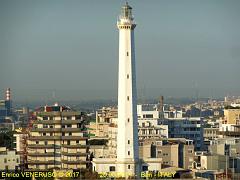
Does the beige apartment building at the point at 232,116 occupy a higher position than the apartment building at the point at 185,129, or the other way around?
the beige apartment building at the point at 232,116

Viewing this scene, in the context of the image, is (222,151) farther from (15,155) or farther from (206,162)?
(15,155)

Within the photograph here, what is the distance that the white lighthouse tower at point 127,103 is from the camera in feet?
100

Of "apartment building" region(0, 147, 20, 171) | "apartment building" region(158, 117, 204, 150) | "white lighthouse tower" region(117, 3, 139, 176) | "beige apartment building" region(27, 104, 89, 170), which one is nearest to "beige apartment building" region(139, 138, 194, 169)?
"beige apartment building" region(27, 104, 89, 170)

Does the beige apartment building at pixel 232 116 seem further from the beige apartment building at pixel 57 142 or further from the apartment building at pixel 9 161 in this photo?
the apartment building at pixel 9 161

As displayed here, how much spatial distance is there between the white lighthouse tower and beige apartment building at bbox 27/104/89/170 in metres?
4.04

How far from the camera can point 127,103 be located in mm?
30547

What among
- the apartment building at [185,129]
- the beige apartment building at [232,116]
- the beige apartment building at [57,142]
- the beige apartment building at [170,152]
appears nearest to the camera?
the beige apartment building at [57,142]

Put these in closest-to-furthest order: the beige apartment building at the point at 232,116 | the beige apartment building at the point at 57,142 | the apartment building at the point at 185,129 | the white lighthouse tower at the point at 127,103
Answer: the white lighthouse tower at the point at 127,103, the beige apartment building at the point at 57,142, the apartment building at the point at 185,129, the beige apartment building at the point at 232,116

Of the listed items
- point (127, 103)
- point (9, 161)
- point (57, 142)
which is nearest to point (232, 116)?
point (57, 142)

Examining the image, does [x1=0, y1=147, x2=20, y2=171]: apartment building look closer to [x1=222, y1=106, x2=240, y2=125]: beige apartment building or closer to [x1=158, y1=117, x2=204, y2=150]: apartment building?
[x1=158, y1=117, x2=204, y2=150]: apartment building

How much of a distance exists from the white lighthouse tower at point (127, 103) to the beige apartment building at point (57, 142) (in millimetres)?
4039

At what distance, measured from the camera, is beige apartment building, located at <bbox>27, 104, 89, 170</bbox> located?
34.9 meters

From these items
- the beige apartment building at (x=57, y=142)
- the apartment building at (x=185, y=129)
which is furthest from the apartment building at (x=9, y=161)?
the apartment building at (x=185, y=129)

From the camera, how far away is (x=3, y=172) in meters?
31.9
